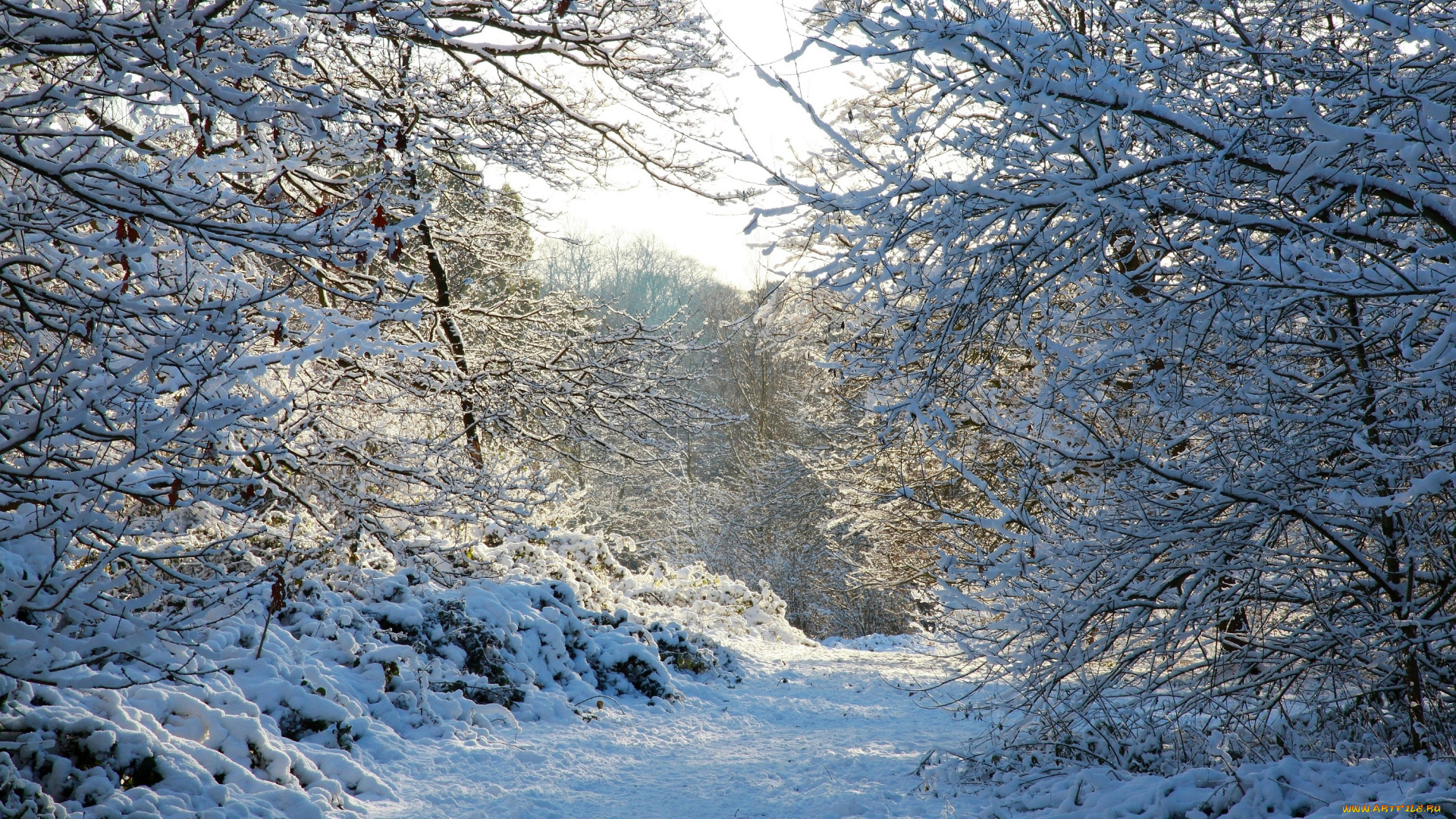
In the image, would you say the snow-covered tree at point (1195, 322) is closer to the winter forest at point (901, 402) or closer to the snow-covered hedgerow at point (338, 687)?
the winter forest at point (901, 402)

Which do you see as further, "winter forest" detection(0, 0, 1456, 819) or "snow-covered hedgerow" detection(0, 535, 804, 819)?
"snow-covered hedgerow" detection(0, 535, 804, 819)

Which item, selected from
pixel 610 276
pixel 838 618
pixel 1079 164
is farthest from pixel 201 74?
pixel 610 276

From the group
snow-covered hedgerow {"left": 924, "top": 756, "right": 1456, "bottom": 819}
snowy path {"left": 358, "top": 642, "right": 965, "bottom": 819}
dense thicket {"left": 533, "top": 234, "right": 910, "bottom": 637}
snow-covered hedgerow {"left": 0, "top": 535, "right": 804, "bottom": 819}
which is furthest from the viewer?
dense thicket {"left": 533, "top": 234, "right": 910, "bottom": 637}

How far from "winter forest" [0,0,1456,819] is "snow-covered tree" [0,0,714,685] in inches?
1.3

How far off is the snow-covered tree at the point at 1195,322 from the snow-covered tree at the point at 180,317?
2235mm

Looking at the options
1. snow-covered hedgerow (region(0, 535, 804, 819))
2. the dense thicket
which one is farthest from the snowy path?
the dense thicket

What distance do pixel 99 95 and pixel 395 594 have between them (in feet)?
18.1

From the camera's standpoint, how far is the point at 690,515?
22.7m

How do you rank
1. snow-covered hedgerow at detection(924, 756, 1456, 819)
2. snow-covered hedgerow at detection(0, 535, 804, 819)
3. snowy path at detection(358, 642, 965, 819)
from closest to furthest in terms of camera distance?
snow-covered hedgerow at detection(924, 756, 1456, 819), snow-covered hedgerow at detection(0, 535, 804, 819), snowy path at detection(358, 642, 965, 819)

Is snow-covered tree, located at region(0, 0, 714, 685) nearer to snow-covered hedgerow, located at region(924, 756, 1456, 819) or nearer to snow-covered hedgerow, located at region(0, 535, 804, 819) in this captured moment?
snow-covered hedgerow, located at region(0, 535, 804, 819)

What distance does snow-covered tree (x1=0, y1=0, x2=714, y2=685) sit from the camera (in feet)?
9.14

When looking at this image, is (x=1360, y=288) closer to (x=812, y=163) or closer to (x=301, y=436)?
(x=812, y=163)

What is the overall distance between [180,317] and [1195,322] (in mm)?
4170

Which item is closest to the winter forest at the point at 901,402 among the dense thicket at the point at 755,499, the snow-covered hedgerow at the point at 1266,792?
the snow-covered hedgerow at the point at 1266,792
